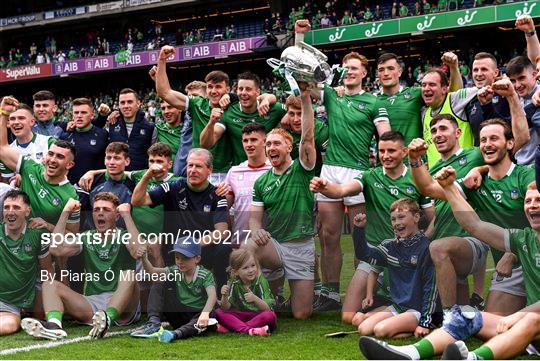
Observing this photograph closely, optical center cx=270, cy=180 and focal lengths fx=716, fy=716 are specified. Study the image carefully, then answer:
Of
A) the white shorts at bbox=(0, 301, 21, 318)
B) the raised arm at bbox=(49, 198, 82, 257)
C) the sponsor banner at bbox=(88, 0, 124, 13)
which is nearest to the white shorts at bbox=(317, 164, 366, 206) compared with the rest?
the raised arm at bbox=(49, 198, 82, 257)

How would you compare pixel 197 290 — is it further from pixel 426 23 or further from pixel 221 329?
pixel 426 23

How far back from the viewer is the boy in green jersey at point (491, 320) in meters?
3.75

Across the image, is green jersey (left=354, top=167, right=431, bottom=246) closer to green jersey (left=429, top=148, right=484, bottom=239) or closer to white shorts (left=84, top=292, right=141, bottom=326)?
green jersey (left=429, top=148, right=484, bottom=239)

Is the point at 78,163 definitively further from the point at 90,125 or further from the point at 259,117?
the point at 259,117

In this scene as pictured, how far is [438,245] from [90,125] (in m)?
3.76

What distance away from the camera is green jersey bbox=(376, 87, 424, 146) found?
599 centimetres

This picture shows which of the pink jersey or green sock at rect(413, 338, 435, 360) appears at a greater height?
the pink jersey

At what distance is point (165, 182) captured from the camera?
5.46 meters

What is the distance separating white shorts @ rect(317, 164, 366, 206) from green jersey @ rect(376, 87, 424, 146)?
52 cm

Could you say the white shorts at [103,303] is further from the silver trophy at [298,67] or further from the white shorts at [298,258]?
the silver trophy at [298,67]

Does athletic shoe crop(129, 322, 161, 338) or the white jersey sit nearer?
athletic shoe crop(129, 322, 161, 338)

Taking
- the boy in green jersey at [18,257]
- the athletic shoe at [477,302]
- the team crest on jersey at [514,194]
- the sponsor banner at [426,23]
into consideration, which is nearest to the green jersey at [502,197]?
the team crest on jersey at [514,194]

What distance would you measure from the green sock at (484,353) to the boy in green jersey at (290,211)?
1.93m

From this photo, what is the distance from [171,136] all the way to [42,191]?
5.67 ft
